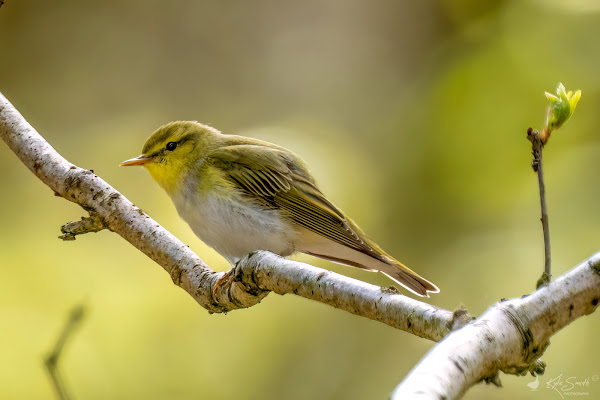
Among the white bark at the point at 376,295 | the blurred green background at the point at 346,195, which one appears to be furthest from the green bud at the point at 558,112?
the blurred green background at the point at 346,195

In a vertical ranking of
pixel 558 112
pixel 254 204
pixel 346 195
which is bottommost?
pixel 558 112

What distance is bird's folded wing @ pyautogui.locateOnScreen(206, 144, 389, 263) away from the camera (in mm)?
3295

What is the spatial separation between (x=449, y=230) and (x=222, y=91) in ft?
8.32

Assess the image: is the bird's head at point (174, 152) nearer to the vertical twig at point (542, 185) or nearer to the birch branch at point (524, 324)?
the vertical twig at point (542, 185)

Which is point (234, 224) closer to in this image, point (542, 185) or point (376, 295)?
point (376, 295)

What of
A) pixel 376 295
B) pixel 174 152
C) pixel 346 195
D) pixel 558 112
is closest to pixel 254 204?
pixel 174 152

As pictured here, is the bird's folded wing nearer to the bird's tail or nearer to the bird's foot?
the bird's tail

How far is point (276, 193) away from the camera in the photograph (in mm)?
3410

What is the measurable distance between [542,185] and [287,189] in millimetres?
2011

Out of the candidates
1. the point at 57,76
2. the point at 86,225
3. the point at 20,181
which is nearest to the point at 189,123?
the point at 86,225

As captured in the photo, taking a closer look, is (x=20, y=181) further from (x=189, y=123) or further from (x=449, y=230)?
(x=449, y=230)

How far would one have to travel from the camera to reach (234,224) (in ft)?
10.6

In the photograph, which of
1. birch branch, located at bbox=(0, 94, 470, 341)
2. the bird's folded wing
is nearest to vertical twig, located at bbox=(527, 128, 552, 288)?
birch branch, located at bbox=(0, 94, 470, 341)

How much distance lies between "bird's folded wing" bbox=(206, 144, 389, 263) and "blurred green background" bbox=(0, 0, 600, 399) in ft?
2.92
